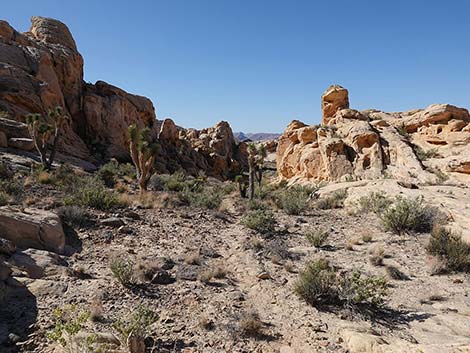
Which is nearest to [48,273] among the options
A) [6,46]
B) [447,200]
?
[447,200]

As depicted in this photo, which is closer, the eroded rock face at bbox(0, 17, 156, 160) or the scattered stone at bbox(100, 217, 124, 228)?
the scattered stone at bbox(100, 217, 124, 228)

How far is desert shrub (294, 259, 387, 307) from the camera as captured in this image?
16.2 feet

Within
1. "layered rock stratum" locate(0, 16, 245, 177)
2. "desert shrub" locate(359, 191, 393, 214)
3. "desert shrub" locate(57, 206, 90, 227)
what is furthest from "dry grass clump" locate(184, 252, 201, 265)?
"layered rock stratum" locate(0, 16, 245, 177)

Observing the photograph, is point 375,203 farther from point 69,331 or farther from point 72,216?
point 69,331

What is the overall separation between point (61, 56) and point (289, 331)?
1294 inches

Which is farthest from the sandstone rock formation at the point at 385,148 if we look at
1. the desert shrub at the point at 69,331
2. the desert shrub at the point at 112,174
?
the desert shrub at the point at 69,331

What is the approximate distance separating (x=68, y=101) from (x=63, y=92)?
36.2 inches

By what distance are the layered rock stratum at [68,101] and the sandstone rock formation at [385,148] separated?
560 inches

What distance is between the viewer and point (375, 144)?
60.7 ft

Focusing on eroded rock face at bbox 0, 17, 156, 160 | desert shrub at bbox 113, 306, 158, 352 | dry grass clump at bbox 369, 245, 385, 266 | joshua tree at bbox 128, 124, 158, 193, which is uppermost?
eroded rock face at bbox 0, 17, 156, 160

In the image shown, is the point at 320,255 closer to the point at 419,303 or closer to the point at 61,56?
the point at 419,303

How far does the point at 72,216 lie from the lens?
8414 millimetres

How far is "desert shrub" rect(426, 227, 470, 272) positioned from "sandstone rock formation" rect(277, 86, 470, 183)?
8.78 m

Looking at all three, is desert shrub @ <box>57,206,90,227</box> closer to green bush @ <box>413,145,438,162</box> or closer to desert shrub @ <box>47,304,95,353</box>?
desert shrub @ <box>47,304,95,353</box>
